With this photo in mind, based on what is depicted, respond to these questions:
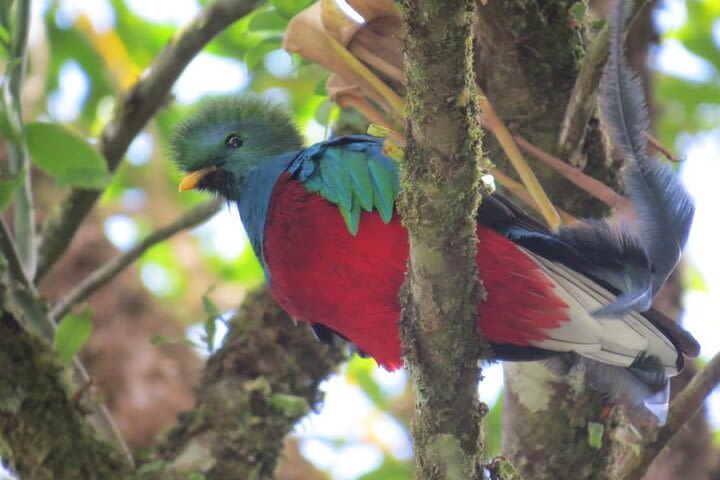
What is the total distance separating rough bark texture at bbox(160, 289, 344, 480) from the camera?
359 cm

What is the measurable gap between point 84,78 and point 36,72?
779 mm

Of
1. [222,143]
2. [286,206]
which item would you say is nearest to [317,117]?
[222,143]

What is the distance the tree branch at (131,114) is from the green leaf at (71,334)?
0.53m

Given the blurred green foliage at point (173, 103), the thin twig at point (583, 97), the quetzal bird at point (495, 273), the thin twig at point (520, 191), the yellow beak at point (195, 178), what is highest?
the thin twig at point (583, 97)

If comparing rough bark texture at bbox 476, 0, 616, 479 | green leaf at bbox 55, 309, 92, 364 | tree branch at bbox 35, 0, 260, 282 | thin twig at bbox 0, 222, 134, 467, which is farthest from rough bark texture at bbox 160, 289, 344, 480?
rough bark texture at bbox 476, 0, 616, 479

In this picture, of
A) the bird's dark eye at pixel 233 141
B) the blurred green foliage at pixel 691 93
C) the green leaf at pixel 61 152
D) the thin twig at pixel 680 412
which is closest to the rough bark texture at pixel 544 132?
the thin twig at pixel 680 412

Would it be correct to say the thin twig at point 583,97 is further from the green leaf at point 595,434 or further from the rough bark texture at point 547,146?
the green leaf at point 595,434

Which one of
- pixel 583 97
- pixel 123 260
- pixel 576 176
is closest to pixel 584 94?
pixel 583 97

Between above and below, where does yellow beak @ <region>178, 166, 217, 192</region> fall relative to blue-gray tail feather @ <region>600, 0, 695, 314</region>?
below

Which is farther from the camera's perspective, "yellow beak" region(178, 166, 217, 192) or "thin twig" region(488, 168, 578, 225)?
"yellow beak" region(178, 166, 217, 192)

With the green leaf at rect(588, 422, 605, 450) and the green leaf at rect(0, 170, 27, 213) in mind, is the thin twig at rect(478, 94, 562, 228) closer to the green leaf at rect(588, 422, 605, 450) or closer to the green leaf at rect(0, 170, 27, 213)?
the green leaf at rect(588, 422, 605, 450)

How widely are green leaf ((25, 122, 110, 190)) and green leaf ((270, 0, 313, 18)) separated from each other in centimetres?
67

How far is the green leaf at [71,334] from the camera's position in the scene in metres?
2.98

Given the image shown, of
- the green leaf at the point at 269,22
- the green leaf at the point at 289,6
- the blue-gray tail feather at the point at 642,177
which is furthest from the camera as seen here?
the green leaf at the point at 269,22
